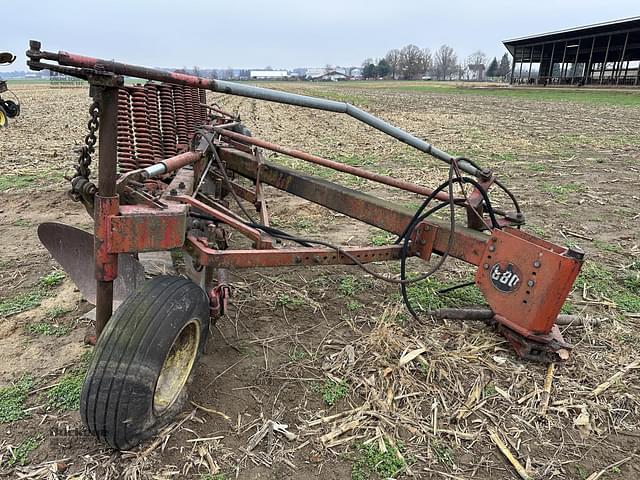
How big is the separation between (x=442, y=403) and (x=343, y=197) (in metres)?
1.54

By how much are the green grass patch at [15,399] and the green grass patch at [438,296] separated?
8.10 ft

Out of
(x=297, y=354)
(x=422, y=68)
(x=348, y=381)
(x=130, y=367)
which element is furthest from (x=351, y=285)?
(x=422, y=68)

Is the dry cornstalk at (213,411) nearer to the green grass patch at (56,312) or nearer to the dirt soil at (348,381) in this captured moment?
the dirt soil at (348,381)

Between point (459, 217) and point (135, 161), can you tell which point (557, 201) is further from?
point (135, 161)

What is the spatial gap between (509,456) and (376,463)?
2.06ft

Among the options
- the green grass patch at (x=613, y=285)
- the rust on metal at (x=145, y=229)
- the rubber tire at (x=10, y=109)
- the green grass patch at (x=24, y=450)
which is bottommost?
the green grass patch at (x=24, y=450)

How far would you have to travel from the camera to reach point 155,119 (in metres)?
4.20

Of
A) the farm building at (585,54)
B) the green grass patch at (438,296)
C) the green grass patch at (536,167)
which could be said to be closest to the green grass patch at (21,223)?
the green grass patch at (438,296)

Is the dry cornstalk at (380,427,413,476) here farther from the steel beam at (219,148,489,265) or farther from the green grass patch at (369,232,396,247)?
the green grass patch at (369,232,396,247)

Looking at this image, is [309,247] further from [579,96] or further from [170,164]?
[579,96]

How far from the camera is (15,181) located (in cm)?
718

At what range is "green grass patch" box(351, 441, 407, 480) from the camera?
7.54 feet

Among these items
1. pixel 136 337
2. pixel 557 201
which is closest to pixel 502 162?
pixel 557 201

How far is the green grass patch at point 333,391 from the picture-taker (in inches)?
108
